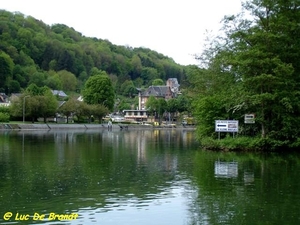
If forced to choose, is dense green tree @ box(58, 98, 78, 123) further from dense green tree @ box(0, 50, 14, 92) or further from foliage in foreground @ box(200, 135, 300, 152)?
foliage in foreground @ box(200, 135, 300, 152)

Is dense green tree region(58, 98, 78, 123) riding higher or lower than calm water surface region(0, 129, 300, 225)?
higher

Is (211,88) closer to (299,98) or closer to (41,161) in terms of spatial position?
→ (299,98)

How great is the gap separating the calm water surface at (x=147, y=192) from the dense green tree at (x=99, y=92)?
89508mm

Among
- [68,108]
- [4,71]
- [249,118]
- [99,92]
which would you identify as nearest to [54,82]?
[4,71]

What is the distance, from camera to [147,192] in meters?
17.8

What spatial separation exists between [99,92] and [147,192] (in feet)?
336

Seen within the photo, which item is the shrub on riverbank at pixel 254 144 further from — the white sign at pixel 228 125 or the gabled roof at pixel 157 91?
the gabled roof at pixel 157 91

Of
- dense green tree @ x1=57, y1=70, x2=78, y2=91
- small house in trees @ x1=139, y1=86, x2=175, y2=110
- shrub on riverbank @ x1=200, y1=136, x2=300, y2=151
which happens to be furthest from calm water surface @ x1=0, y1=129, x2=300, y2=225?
dense green tree @ x1=57, y1=70, x2=78, y2=91

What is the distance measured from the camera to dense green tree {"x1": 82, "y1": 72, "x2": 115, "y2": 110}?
117500 mm

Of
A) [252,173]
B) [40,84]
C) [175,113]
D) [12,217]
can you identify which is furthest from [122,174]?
[40,84]

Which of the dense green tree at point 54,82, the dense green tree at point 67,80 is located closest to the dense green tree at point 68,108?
the dense green tree at point 54,82

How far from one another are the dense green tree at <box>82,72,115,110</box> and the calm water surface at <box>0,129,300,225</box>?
294ft

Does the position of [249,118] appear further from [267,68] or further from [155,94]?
[155,94]

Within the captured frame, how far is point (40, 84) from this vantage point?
172 m
